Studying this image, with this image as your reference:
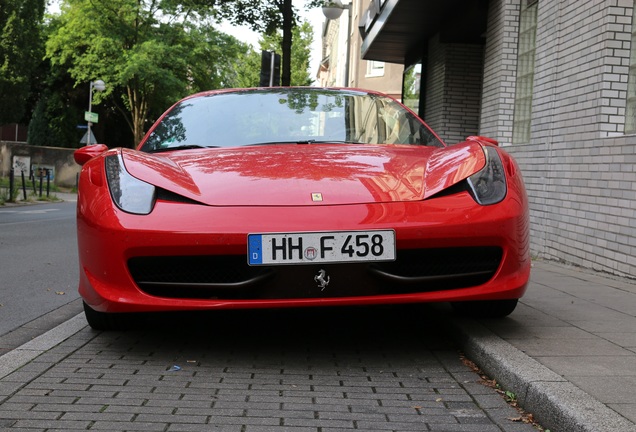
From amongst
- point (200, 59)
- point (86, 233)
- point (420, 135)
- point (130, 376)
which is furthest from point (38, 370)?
point (200, 59)

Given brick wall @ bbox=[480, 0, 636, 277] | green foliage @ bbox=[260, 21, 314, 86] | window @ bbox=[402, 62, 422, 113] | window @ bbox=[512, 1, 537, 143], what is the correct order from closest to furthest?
brick wall @ bbox=[480, 0, 636, 277] → window @ bbox=[512, 1, 537, 143] → window @ bbox=[402, 62, 422, 113] → green foliage @ bbox=[260, 21, 314, 86]

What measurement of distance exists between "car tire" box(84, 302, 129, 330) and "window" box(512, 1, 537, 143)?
6179 mm

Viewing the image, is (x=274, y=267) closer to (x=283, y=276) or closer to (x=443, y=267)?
(x=283, y=276)

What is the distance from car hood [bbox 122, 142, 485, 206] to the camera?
3.50 m

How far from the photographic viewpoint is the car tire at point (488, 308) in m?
4.02

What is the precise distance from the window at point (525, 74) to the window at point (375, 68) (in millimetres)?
26326

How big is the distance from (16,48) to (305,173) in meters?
27.0

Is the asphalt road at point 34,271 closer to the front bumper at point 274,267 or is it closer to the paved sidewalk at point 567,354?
the front bumper at point 274,267

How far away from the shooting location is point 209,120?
477 cm

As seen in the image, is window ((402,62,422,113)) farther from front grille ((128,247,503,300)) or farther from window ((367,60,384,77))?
window ((367,60,384,77))

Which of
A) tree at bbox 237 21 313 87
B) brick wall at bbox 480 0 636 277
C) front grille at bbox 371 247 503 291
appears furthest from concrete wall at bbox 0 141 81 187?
front grille at bbox 371 247 503 291

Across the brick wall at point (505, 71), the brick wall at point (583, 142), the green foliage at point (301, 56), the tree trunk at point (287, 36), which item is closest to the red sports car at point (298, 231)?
the brick wall at point (583, 142)

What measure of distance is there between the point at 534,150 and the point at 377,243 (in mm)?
5498

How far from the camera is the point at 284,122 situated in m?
4.73
